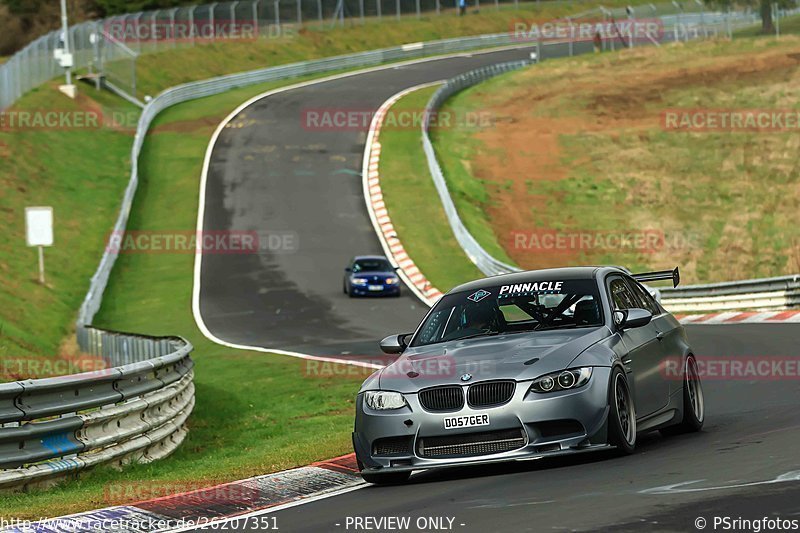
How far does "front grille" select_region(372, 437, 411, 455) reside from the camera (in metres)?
9.96

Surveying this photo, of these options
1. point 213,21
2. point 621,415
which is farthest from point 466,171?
point 621,415

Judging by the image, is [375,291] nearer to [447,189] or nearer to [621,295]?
[447,189]

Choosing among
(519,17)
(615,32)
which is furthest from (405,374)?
(519,17)

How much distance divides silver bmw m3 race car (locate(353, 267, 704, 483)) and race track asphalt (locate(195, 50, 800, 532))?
0.24 m

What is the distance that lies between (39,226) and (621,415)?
25.7 m

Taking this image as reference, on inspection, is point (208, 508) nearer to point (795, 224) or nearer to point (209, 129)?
point (795, 224)

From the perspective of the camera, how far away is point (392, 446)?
10047 mm

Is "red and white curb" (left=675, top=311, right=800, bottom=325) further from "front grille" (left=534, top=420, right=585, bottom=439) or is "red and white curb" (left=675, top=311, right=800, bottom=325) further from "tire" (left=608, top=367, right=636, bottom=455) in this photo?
"front grille" (left=534, top=420, right=585, bottom=439)

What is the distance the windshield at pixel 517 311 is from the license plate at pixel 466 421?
133 cm

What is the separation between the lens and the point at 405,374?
10.2m

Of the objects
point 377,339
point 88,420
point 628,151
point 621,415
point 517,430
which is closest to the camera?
point 517,430

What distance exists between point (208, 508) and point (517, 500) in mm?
2149

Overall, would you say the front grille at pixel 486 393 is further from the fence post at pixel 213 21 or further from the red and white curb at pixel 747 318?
the fence post at pixel 213 21

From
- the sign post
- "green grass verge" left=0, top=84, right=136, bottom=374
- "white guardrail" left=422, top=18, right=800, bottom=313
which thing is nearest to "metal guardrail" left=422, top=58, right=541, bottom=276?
"white guardrail" left=422, top=18, right=800, bottom=313
